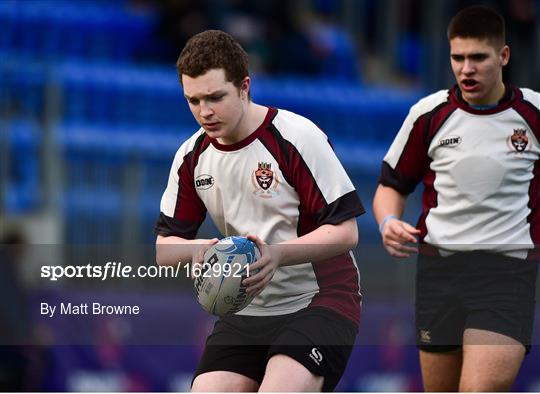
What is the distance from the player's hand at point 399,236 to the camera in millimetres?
6359

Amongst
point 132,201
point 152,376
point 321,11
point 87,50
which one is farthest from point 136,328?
point 321,11

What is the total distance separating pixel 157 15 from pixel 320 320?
8.78 metres

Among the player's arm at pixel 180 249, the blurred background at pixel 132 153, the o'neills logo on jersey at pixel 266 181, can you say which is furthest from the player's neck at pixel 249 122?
the blurred background at pixel 132 153

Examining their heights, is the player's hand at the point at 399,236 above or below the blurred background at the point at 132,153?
above

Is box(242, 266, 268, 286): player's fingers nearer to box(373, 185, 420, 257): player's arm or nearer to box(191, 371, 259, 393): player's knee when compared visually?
box(191, 371, 259, 393): player's knee

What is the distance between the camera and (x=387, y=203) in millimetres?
6711

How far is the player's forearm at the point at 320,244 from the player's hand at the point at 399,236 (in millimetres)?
644

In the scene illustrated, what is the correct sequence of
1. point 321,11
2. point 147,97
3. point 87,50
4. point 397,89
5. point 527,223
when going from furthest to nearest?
point 321,11, point 397,89, point 87,50, point 147,97, point 527,223

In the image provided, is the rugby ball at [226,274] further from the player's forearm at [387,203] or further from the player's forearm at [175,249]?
the player's forearm at [387,203]

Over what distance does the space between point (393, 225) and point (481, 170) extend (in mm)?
485

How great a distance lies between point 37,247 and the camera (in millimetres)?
9422

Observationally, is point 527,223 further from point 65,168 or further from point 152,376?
point 65,168

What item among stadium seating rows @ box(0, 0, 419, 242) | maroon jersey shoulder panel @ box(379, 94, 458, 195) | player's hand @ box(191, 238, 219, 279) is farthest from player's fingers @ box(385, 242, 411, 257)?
stadium seating rows @ box(0, 0, 419, 242)

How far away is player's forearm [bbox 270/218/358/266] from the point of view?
5.62 m
